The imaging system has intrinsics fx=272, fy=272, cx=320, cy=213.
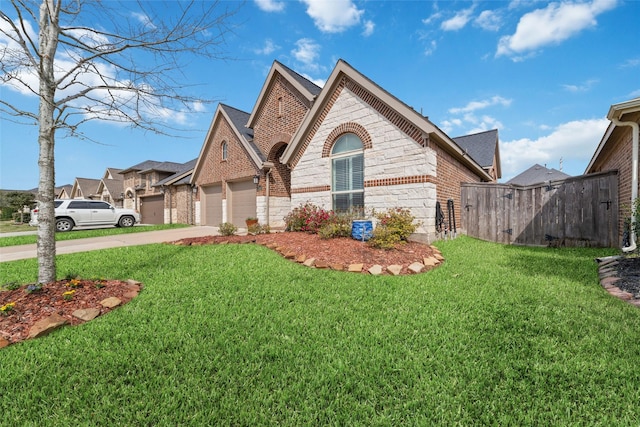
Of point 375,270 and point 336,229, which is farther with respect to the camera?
point 336,229

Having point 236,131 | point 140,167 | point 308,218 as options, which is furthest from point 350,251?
point 140,167

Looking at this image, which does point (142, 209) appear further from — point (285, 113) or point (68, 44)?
Answer: point (68, 44)

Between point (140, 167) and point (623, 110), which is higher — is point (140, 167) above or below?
above

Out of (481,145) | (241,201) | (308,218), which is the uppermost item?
(481,145)

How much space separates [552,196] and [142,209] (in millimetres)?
28330

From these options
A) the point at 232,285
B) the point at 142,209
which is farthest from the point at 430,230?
the point at 142,209

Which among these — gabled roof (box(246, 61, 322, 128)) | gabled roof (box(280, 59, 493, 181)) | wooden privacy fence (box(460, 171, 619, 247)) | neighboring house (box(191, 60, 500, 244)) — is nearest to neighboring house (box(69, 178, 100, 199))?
neighboring house (box(191, 60, 500, 244))

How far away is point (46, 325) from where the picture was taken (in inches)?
122

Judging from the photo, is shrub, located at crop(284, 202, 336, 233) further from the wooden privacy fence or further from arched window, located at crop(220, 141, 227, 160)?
arched window, located at crop(220, 141, 227, 160)

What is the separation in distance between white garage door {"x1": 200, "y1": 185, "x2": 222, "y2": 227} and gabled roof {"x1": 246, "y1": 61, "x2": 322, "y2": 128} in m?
4.82

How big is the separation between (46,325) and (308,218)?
7.05 metres

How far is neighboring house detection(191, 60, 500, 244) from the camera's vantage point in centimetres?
809

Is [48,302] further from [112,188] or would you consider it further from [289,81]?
[112,188]

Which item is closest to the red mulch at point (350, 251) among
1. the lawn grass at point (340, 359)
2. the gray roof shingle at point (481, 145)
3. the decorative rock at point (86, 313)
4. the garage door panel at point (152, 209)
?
the lawn grass at point (340, 359)
